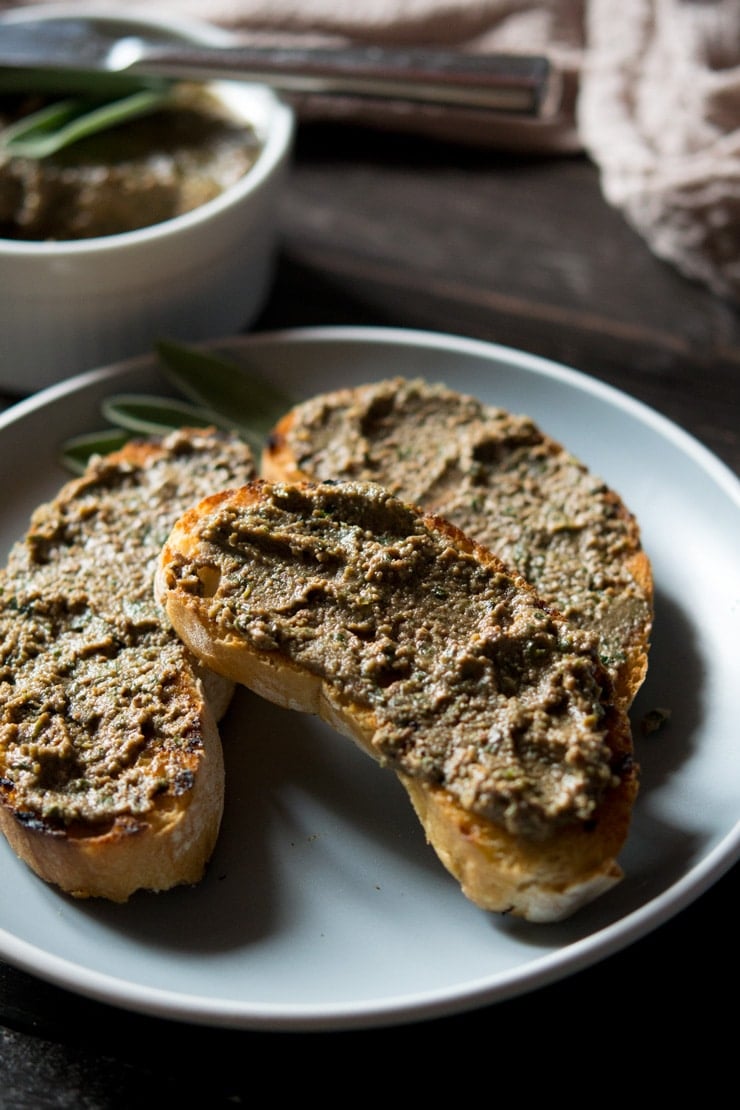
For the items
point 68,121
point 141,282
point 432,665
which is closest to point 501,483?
point 432,665

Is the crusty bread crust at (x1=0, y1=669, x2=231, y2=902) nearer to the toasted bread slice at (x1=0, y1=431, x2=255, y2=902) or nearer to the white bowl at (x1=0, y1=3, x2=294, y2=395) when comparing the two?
the toasted bread slice at (x1=0, y1=431, x2=255, y2=902)

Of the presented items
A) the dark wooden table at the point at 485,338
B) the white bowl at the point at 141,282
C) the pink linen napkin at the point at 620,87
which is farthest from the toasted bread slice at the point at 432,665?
the pink linen napkin at the point at 620,87

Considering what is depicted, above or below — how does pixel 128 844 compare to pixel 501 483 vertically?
below

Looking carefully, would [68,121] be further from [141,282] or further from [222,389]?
[222,389]

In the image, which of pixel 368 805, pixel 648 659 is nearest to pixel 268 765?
pixel 368 805

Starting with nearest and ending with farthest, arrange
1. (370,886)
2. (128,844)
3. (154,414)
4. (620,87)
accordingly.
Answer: (128,844) < (370,886) < (154,414) < (620,87)

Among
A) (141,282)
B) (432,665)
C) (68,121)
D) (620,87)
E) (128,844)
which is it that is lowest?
(128,844)

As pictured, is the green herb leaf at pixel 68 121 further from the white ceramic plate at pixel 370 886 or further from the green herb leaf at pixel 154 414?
the white ceramic plate at pixel 370 886
